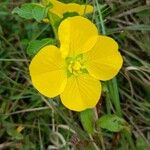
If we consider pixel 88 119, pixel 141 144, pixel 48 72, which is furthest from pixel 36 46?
pixel 141 144

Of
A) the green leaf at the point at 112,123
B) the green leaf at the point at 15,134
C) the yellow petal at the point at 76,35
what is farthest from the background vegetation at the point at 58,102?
the yellow petal at the point at 76,35

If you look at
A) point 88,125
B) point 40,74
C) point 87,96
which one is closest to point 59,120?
point 88,125

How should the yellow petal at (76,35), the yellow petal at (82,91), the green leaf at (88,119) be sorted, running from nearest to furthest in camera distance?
1. the yellow petal at (76,35)
2. the yellow petal at (82,91)
3. the green leaf at (88,119)

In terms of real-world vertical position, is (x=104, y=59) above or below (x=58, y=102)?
above

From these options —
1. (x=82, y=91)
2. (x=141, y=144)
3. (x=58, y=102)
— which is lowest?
(x=141, y=144)

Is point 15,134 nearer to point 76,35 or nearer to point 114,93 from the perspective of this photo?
point 114,93

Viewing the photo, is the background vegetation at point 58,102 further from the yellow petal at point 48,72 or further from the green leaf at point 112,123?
the yellow petal at point 48,72

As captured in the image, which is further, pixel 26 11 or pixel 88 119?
pixel 88 119
